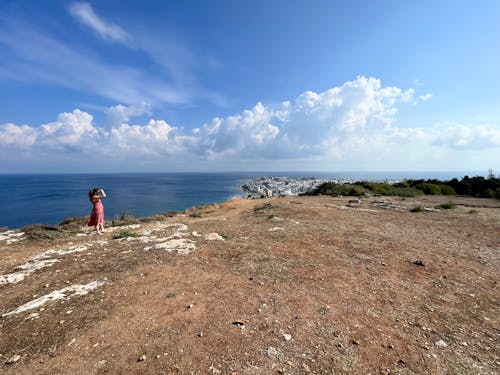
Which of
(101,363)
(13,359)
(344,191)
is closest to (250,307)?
(101,363)

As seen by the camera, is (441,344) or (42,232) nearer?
(441,344)

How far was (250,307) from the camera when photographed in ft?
14.6

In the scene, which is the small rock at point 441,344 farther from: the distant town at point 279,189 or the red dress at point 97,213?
the distant town at point 279,189

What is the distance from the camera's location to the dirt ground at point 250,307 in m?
3.24

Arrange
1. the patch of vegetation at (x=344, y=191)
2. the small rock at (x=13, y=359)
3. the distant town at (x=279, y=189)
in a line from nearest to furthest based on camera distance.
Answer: the small rock at (x=13, y=359)
the patch of vegetation at (x=344, y=191)
the distant town at (x=279, y=189)

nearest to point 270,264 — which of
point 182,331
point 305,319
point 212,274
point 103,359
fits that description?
point 212,274

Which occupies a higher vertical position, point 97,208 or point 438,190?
point 97,208

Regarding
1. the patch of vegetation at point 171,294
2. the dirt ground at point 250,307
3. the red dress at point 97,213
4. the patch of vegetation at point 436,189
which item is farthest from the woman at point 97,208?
the patch of vegetation at point 436,189

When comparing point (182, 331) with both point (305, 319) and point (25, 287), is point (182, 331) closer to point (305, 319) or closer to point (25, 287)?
point (305, 319)

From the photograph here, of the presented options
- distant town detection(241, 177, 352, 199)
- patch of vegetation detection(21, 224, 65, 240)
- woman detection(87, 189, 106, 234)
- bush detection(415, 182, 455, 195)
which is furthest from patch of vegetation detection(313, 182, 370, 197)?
patch of vegetation detection(21, 224, 65, 240)

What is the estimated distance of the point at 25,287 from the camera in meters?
5.34

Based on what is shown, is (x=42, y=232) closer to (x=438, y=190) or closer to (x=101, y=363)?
(x=101, y=363)

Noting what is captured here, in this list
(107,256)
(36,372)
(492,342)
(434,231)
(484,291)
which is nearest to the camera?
(36,372)

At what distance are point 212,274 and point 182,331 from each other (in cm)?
220
